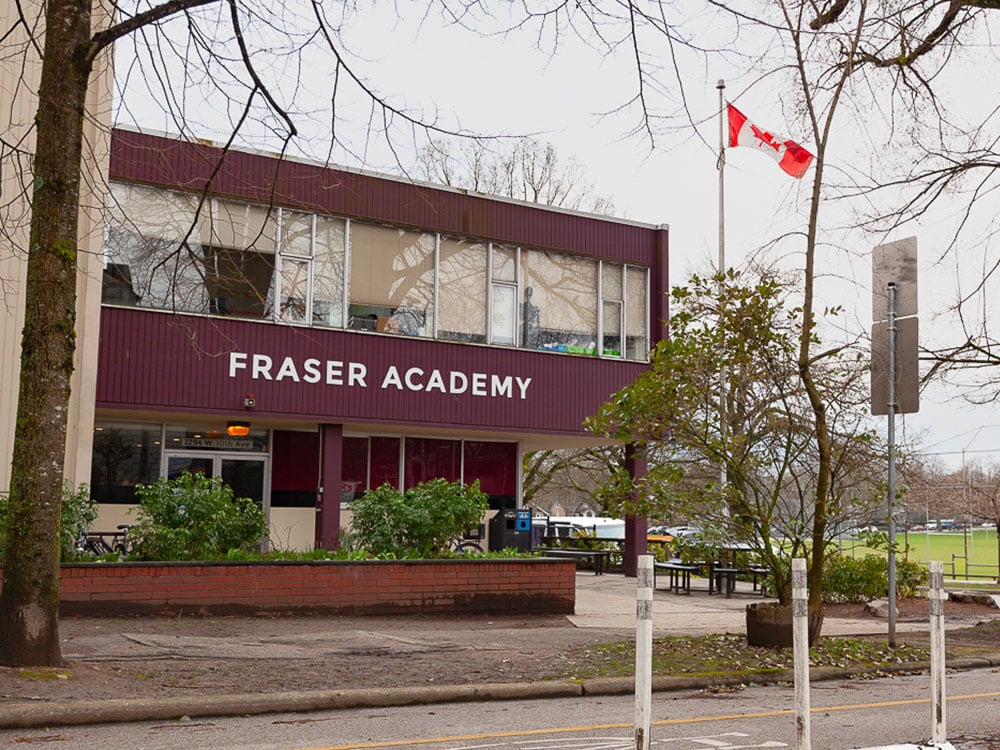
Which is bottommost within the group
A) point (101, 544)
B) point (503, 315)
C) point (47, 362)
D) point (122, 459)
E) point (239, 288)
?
point (101, 544)

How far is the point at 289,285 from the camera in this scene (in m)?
20.4

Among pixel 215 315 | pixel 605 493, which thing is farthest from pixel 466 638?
pixel 215 315

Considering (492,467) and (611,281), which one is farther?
(492,467)

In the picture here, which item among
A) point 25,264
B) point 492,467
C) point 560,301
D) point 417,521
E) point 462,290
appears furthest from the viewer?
point 492,467

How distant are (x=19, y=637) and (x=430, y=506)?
758 centimetres

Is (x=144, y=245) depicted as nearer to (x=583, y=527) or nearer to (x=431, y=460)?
(x=431, y=460)

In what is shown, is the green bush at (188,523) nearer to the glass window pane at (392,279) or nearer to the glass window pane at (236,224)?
the glass window pane at (236,224)

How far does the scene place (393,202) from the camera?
21.5 m

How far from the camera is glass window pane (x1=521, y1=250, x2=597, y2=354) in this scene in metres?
23.2

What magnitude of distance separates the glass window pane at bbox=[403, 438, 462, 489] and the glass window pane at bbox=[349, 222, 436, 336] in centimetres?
282

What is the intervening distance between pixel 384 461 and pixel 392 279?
3934 mm

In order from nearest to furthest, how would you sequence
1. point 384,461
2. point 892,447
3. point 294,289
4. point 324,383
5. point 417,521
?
1. point 892,447
2. point 417,521
3. point 294,289
4. point 324,383
5. point 384,461

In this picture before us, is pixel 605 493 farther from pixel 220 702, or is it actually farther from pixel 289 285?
pixel 289 285

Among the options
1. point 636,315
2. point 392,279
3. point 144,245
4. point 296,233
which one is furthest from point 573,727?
point 636,315
